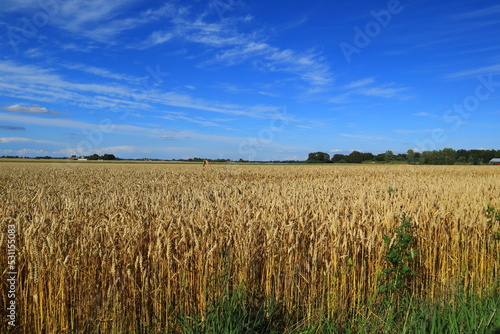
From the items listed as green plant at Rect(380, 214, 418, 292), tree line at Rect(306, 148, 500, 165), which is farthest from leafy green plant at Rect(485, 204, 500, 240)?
tree line at Rect(306, 148, 500, 165)

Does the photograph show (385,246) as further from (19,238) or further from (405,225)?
(19,238)

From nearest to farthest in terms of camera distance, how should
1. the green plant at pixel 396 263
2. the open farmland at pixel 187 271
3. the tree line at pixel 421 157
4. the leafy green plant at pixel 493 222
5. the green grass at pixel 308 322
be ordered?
the green grass at pixel 308 322 → the open farmland at pixel 187 271 → the green plant at pixel 396 263 → the leafy green plant at pixel 493 222 → the tree line at pixel 421 157

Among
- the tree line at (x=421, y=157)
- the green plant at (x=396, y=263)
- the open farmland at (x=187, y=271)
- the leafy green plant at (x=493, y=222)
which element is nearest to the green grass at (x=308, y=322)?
the open farmland at (x=187, y=271)

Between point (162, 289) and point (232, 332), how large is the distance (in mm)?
990

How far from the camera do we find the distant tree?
95.3 meters

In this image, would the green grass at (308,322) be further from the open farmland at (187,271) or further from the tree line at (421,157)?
the tree line at (421,157)

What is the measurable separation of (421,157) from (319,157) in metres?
29.4

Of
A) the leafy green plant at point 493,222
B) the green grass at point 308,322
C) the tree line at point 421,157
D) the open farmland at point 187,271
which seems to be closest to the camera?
the green grass at point 308,322

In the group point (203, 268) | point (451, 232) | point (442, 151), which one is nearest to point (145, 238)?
point (203, 268)

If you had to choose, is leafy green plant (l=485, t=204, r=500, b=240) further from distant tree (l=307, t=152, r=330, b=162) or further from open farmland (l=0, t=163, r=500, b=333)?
distant tree (l=307, t=152, r=330, b=162)

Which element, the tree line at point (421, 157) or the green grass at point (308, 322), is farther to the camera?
the tree line at point (421, 157)

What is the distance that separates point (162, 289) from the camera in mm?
3475

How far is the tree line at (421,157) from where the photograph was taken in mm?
85938

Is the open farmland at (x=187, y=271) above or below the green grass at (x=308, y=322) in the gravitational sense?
above
